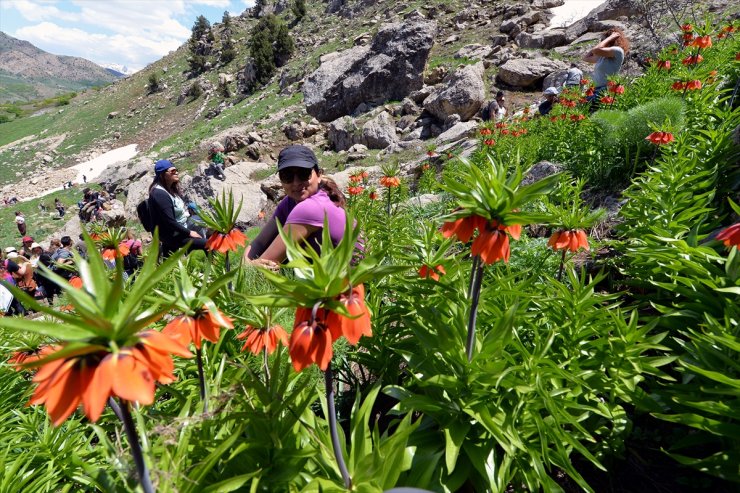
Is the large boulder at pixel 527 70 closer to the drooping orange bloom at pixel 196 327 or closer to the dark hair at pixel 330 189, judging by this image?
the dark hair at pixel 330 189

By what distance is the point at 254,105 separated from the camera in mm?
25875

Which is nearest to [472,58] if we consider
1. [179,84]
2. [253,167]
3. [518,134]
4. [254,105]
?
[253,167]

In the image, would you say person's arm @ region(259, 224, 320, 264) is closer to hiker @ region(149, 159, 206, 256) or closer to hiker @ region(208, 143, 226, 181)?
hiker @ region(149, 159, 206, 256)

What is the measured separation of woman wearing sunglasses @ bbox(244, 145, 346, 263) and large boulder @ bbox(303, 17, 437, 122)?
15986 mm

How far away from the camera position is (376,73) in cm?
1734

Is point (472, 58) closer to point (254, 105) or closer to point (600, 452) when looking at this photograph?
point (254, 105)

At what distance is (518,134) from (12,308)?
395 inches

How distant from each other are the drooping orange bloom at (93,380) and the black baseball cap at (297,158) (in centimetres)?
195

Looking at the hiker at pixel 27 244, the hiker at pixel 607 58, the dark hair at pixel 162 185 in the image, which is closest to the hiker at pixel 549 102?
the hiker at pixel 607 58

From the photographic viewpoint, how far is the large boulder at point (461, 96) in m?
13.5

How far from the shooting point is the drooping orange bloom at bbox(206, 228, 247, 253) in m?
2.31

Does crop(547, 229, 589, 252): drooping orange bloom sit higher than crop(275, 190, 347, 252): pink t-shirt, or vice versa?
crop(275, 190, 347, 252): pink t-shirt

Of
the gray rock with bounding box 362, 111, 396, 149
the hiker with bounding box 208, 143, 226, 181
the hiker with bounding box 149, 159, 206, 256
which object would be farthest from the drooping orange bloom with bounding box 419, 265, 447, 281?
the gray rock with bounding box 362, 111, 396, 149

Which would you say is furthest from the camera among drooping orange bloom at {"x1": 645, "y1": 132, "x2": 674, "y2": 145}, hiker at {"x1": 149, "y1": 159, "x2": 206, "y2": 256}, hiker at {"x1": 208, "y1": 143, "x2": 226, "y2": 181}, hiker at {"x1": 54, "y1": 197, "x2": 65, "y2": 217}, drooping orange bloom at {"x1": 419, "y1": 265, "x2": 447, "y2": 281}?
hiker at {"x1": 54, "y1": 197, "x2": 65, "y2": 217}
